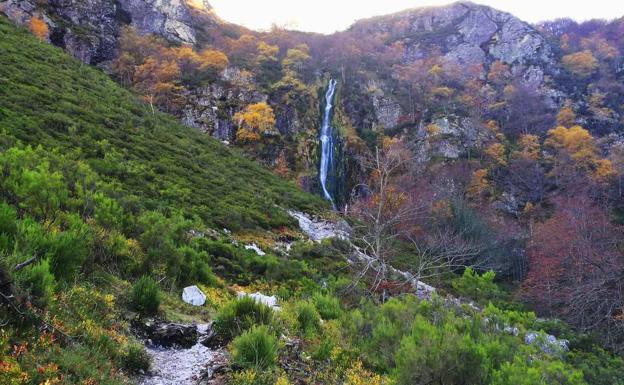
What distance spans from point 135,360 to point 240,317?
1302 millimetres

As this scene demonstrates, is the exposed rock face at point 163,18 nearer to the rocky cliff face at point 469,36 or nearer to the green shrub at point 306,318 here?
the rocky cliff face at point 469,36

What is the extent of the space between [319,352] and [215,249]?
18.8 feet

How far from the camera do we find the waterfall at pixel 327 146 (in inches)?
1502

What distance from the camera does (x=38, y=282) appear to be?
10.2 feet

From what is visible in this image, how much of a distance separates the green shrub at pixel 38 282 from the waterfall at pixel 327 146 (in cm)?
3086

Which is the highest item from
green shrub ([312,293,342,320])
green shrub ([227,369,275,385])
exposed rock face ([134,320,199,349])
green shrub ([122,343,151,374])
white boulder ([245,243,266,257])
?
green shrub ([122,343,151,374])

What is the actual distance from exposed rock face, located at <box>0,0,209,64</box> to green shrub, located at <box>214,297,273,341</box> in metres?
37.0

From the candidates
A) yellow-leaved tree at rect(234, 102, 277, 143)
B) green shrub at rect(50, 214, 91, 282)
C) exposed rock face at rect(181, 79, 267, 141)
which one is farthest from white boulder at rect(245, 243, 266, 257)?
exposed rock face at rect(181, 79, 267, 141)

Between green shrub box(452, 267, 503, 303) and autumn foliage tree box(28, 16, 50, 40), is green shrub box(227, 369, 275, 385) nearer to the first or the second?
green shrub box(452, 267, 503, 303)

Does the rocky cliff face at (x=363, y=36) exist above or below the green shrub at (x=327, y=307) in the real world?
above

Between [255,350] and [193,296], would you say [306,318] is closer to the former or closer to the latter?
[193,296]

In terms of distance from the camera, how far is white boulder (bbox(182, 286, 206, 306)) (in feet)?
18.2

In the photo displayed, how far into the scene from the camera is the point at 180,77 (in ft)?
137

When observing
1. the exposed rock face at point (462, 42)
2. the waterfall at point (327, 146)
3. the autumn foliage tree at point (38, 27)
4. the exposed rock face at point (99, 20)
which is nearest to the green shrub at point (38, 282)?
the waterfall at point (327, 146)
